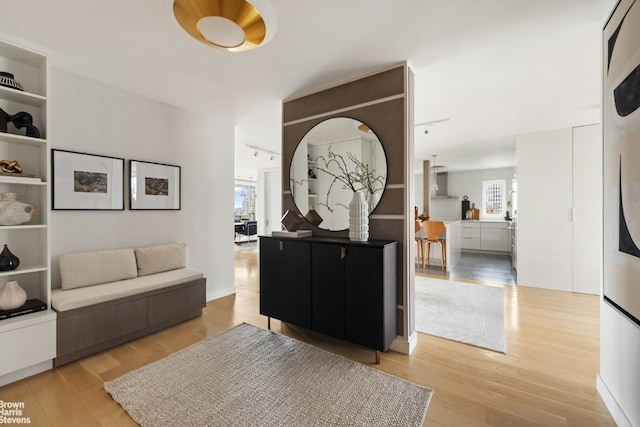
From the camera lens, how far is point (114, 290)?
97.7 inches

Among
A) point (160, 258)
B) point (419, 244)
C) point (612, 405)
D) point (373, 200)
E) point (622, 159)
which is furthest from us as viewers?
point (419, 244)

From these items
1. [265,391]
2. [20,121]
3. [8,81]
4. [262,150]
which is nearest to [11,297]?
[20,121]

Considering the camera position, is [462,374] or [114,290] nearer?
[462,374]

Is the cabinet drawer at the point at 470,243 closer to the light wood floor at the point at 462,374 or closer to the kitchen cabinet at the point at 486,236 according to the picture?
the kitchen cabinet at the point at 486,236

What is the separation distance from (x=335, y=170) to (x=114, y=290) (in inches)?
95.0

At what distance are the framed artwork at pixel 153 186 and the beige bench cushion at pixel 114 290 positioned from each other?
2.76ft

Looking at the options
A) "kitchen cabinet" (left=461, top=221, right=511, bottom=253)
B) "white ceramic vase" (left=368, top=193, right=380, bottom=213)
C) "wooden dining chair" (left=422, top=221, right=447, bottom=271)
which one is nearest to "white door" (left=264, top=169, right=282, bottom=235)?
"wooden dining chair" (left=422, top=221, right=447, bottom=271)

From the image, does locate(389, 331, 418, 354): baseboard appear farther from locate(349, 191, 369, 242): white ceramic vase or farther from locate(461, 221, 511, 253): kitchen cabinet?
locate(461, 221, 511, 253): kitchen cabinet

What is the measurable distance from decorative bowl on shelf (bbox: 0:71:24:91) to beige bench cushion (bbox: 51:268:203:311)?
1.71m

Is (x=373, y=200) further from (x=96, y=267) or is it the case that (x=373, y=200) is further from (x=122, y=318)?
(x=96, y=267)

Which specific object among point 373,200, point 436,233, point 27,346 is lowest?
point 27,346

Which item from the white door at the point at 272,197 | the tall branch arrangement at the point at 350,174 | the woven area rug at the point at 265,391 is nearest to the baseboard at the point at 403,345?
the woven area rug at the point at 265,391

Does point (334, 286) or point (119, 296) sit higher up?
point (334, 286)

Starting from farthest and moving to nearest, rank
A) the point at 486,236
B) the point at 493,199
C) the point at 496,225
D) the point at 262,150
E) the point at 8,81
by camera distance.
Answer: the point at 493,199
the point at 486,236
the point at 496,225
the point at 262,150
the point at 8,81
